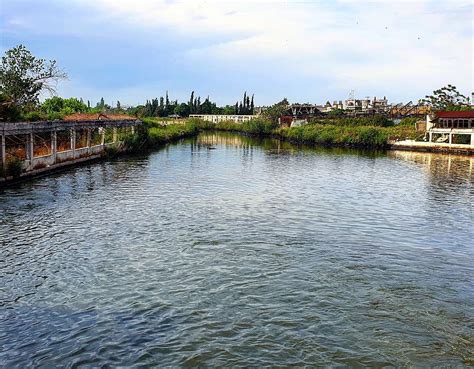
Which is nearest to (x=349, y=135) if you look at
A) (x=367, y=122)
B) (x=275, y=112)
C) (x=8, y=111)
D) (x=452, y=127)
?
(x=367, y=122)

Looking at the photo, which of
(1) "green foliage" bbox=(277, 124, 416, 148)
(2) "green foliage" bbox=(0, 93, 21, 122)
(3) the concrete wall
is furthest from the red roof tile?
(2) "green foliage" bbox=(0, 93, 21, 122)

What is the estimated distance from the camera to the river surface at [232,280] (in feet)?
37.4

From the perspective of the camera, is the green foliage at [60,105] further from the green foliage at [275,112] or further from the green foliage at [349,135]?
the green foliage at [275,112]

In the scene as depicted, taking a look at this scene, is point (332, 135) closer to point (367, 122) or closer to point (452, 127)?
point (367, 122)

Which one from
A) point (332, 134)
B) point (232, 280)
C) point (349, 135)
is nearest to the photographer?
point (232, 280)

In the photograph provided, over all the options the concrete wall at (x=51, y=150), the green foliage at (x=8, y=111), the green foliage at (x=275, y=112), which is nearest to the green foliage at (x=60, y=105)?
the concrete wall at (x=51, y=150)

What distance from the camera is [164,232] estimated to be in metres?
21.5

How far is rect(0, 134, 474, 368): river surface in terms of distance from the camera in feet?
37.4

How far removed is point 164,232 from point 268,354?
1112 centimetres

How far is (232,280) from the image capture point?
15.6m

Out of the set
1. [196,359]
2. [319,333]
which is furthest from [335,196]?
[196,359]

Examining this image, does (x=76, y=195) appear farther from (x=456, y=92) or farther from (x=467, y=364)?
(x=456, y=92)

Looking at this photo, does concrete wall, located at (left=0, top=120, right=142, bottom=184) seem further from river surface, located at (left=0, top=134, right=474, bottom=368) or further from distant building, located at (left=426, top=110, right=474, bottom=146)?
distant building, located at (left=426, top=110, right=474, bottom=146)

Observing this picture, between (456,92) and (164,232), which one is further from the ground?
(456,92)
